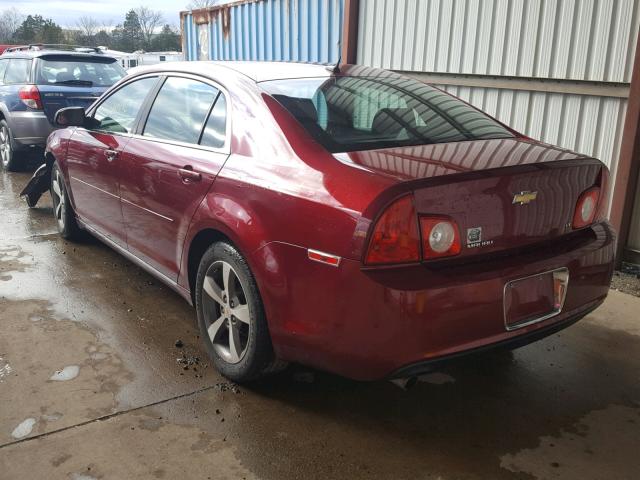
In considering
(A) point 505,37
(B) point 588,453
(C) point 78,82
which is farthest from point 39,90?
(B) point 588,453

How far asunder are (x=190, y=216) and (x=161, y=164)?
1.55 feet

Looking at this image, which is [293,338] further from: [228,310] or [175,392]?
[175,392]

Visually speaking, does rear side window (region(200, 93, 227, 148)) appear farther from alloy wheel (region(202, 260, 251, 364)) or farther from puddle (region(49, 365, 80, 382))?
puddle (region(49, 365, 80, 382))

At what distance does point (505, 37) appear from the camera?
5562 millimetres

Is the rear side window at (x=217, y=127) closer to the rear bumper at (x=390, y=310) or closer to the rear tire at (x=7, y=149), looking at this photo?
the rear bumper at (x=390, y=310)

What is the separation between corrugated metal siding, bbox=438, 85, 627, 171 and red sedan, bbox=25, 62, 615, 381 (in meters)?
1.97

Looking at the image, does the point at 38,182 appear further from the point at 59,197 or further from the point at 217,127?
the point at 217,127

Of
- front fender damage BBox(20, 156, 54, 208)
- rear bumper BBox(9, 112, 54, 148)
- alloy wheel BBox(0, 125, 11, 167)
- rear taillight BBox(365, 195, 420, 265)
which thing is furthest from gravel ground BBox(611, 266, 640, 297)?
Result: alloy wheel BBox(0, 125, 11, 167)

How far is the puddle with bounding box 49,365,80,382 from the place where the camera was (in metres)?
3.18

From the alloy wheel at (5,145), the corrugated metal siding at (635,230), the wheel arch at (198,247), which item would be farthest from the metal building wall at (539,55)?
the alloy wheel at (5,145)

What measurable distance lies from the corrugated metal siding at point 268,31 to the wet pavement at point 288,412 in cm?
505

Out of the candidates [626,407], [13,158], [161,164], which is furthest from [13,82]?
[626,407]

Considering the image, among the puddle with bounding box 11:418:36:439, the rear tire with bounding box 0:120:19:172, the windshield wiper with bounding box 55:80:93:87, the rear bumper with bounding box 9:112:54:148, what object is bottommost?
the puddle with bounding box 11:418:36:439

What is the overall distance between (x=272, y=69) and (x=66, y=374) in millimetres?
1946
